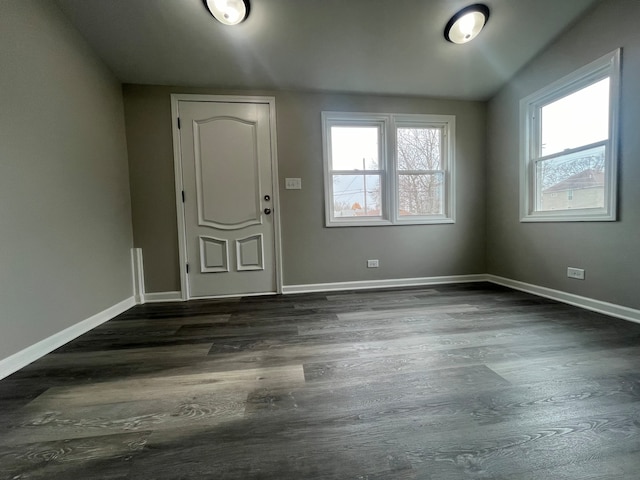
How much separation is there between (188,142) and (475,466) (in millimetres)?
3078

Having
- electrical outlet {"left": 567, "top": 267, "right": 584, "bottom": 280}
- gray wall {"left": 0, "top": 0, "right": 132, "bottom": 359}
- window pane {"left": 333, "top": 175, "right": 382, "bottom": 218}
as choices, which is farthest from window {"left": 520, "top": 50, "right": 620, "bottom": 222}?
gray wall {"left": 0, "top": 0, "right": 132, "bottom": 359}

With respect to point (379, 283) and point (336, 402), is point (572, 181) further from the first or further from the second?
point (336, 402)

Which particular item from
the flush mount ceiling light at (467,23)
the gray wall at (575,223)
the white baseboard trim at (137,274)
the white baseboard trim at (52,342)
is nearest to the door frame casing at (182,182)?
the white baseboard trim at (137,274)

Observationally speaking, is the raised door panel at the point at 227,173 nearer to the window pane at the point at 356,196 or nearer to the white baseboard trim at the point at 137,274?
the white baseboard trim at the point at 137,274

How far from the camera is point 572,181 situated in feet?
7.60

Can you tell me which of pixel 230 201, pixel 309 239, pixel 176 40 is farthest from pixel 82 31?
pixel 309 239

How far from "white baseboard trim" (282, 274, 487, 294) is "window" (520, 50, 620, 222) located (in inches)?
35.9

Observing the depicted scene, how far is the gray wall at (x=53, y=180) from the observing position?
1436 millimetres

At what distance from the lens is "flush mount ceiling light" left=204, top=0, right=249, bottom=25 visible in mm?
1941

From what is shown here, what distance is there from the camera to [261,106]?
2734 mm

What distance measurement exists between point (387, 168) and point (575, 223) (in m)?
1.73

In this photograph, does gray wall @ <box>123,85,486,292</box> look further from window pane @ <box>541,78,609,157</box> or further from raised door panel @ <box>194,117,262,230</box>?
window pane @ <box>541,78,609,157</box>

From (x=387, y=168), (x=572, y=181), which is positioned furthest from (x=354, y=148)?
(x=572, y=181)

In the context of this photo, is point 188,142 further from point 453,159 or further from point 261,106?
point 453,159
